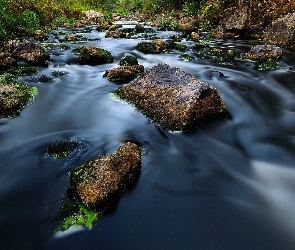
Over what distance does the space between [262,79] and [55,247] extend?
270 inches

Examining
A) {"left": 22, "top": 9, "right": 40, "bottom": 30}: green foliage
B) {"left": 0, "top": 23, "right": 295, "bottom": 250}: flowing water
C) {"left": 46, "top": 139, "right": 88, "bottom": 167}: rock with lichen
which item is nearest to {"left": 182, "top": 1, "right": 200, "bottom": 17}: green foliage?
{"left": 22, "top": 9, "right": 40, "bottom": 30}: green foliage

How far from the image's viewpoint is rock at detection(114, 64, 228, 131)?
450 cm

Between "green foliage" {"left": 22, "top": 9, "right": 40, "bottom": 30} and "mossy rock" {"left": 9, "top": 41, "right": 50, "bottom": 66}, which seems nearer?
"mossy rock" {"left": 9, "top": 41, "right": 50, "bottom": 66}

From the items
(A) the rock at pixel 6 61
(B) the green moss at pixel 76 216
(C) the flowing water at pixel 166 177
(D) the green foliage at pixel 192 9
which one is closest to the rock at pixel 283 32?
(C) the flowing water at pixel 166 177

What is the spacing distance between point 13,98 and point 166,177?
3788 millimetres

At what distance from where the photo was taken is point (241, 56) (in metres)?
9.82

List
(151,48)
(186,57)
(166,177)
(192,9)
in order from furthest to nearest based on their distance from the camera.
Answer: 1. (192,9)
2. (151,48)
3. (186,57)
4. (166,177)

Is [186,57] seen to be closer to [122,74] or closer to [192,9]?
[122,74]

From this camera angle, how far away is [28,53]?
8.77m

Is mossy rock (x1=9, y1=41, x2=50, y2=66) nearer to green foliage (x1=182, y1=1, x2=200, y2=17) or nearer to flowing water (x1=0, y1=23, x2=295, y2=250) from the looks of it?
flowing water (x1=0, y1=23, x2=295, y2=250)

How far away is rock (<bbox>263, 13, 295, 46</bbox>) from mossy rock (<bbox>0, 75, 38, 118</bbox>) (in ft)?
33.2

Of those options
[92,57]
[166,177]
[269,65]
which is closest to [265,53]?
[269,65]

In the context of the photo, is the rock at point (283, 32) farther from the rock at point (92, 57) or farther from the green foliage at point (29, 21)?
the green foliage at point (29, 21)

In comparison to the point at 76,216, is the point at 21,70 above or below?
below
